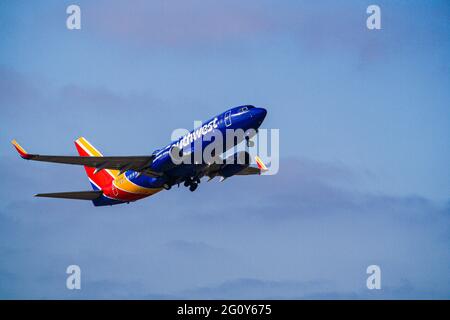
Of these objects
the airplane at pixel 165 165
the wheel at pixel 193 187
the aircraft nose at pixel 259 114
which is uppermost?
the aircraft nose at pixel 259 114

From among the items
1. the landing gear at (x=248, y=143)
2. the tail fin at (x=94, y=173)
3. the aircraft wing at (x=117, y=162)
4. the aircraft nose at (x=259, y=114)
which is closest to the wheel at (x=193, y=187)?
the aircraft wing at (x=117, y=162)

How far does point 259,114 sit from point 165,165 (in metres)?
12.4

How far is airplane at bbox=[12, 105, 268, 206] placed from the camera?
3268 inches

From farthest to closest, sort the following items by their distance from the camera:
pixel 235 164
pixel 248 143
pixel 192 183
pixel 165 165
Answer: pixel 192 183 → pixel 235 164 → pixel 165 165 → pixel 248 143

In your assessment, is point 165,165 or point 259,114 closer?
point 259,114

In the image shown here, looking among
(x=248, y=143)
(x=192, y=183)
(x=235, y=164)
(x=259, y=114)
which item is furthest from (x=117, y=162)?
(x=259, y=114)

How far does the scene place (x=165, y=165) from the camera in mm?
87875

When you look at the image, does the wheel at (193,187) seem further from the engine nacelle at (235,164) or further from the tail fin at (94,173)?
the tail fin at (94,173)

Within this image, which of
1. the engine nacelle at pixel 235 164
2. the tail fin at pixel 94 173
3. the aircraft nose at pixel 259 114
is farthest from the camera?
the tail fin at pixel 94 173

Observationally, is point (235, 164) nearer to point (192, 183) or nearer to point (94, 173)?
point (192, 183)

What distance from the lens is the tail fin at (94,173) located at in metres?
99.9

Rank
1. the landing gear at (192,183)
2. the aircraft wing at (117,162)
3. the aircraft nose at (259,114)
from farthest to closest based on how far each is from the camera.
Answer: the landing gear at (192,183) < the aircraft wing at (117,162) < the aircraft nose at (259,114)
